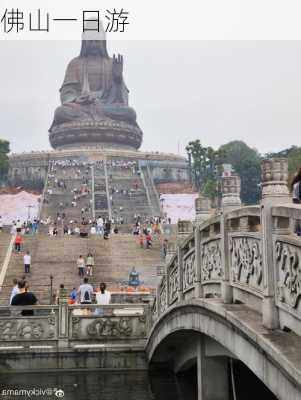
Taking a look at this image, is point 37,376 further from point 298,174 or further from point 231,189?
point 298,174

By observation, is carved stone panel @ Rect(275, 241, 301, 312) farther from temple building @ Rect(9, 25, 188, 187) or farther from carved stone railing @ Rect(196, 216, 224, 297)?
temple building @ Rect(9, 25, 188, 187)

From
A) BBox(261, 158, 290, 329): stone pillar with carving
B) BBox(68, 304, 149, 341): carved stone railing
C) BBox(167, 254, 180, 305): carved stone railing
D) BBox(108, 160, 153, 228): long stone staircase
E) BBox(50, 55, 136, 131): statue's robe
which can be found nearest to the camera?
BBox(261, 158, 290, 329): stone pillar with carving

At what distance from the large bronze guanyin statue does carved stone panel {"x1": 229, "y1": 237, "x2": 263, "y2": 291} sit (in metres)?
61.3

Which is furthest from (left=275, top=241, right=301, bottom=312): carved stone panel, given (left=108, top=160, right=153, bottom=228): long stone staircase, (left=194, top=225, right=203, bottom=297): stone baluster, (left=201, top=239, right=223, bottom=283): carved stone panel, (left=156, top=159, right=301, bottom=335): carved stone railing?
(left=108, top=160, right=153, bottom=228): long stone staircase

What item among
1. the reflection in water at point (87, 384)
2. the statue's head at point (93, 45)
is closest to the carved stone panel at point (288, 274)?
the reflection in water at point (87, 384)

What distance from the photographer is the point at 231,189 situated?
27.2ft

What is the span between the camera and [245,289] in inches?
284

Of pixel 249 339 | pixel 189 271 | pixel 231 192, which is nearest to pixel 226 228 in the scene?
pixel 231 192

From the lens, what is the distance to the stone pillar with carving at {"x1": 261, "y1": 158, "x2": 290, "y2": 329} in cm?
629

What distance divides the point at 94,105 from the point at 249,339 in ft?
210

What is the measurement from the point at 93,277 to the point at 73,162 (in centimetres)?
4169

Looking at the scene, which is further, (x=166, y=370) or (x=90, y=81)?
(x=90, y=81)

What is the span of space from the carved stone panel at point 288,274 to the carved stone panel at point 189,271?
3.64 meters

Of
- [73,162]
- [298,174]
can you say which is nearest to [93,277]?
[298,174]
